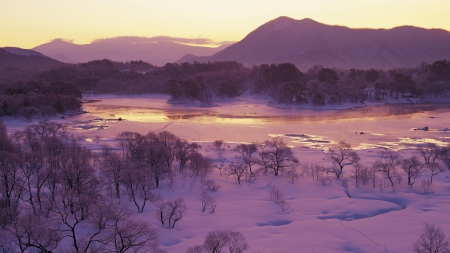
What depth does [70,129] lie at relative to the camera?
36000 millimetres

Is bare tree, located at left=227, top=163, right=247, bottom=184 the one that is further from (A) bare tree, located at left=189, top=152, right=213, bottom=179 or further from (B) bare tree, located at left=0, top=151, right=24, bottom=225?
(B) bare tree, located at left=0, top=151, right=24, bottom=225

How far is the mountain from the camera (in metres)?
168

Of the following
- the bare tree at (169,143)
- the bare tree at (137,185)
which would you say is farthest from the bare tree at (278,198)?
the bare tree at (169,143)

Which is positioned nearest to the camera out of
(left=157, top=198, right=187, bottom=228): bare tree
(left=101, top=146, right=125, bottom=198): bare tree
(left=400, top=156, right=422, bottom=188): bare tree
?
(left=157, top=198, right=187, bottom=228): bare tree

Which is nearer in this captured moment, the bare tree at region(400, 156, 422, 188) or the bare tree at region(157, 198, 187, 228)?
the bare tree at region(157, 198, 187, 228)

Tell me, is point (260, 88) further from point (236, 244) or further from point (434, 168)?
point (236, 244)

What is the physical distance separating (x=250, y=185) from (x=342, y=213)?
521 cm

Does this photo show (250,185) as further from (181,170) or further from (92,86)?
(92,86)

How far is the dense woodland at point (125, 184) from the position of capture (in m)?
10.3

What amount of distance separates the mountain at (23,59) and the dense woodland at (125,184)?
16519 centimetres

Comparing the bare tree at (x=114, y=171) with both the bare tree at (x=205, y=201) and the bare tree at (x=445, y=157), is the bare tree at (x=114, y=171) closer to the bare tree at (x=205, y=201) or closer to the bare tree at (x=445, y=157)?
the bare tree at (x=205, y=201)

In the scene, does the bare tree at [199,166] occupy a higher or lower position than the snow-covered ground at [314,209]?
higher

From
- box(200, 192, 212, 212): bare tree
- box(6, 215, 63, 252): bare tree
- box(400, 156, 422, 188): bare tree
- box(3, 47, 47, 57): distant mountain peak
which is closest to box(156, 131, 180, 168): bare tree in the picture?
box(200, 192, 212, 212): bare tree

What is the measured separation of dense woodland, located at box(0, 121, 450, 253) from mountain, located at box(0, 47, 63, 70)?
165190mm
